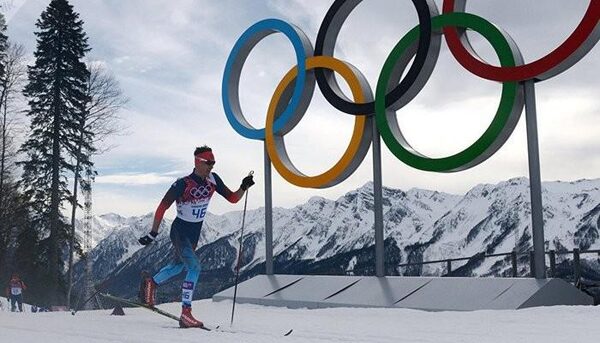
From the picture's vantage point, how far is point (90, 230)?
32.3m

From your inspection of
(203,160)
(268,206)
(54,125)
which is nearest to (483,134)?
(203,160)

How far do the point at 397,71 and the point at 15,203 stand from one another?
2633 centimetres

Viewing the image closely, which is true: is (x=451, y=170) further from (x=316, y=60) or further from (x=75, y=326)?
(x=75, y=326)

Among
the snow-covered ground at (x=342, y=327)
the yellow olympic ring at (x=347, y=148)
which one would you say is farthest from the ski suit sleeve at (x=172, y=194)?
the yellow olympic ring at (x=347, y=148)

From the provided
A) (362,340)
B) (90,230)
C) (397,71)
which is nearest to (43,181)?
(90,230)

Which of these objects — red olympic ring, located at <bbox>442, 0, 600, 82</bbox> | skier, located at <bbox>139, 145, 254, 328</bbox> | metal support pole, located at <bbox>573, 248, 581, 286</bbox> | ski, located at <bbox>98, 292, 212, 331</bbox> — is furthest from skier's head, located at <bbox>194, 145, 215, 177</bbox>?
metal support pole, located at <bbox>573, 248, 581, 286</bbox>

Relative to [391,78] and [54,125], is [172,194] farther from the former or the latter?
[54,125]

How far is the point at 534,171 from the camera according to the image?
10.8 m

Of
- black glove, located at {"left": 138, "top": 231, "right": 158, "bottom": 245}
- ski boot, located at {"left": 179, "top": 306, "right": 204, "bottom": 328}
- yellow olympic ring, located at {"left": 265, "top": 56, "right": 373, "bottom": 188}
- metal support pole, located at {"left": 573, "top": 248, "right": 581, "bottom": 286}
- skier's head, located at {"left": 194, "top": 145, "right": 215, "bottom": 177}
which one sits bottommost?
ski boot, located at {"left": 179, "top": 306, "right": 204, "bottom": 328}

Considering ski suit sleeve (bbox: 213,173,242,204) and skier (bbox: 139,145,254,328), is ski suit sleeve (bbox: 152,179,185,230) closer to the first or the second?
skier (bbox: 139,145,254,328)

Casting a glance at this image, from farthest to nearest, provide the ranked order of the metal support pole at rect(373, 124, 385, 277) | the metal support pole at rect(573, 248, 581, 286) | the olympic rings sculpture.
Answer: the metal support pole at rect(373, 124, 385, 277) → the metal support pole at rect(573, 248, 581, 286) → the olympic rings sculpture

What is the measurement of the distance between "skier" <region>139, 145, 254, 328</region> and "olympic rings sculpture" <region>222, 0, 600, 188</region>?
4.05 meters

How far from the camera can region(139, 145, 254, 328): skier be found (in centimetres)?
887

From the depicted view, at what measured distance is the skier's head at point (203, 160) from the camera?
9070 mm
